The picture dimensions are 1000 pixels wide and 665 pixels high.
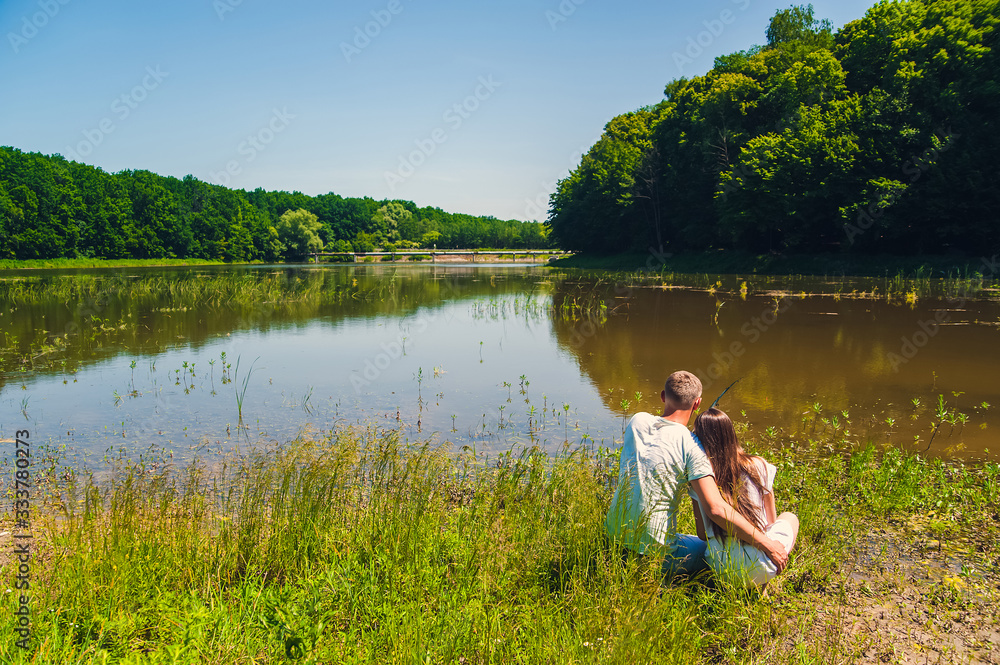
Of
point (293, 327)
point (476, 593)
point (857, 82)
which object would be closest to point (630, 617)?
point (476, 593)

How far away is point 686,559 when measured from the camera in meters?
3.51

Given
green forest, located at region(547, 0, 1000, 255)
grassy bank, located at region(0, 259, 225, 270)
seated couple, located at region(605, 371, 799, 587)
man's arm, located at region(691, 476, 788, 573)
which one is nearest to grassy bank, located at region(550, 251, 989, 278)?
green forest, located at region(547, 0, 1000, 255)

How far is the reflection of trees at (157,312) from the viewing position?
13.1 m

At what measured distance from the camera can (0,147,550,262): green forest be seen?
224ft

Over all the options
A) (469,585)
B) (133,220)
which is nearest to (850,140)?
(469,585)

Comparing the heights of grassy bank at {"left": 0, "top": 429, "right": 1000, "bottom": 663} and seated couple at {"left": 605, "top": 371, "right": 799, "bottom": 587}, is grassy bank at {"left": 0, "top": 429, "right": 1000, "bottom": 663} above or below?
below

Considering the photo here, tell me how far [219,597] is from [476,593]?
1339mm

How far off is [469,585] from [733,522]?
150cm

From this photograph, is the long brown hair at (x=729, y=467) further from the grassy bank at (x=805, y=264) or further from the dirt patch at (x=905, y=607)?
the grassy bank at (x=805, y=264)

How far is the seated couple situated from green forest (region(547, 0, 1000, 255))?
106ft

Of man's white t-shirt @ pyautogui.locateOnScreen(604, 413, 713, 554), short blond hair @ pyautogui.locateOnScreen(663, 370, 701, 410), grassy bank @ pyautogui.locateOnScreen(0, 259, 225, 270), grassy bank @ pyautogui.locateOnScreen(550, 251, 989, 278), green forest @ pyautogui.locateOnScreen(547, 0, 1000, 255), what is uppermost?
green forest @ pyautogui.locateOnScreen(547, 0, 1000, 255)

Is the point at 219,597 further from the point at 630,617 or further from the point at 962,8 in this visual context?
the point at 962,8

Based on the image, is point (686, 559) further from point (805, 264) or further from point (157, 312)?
point (805, 264)

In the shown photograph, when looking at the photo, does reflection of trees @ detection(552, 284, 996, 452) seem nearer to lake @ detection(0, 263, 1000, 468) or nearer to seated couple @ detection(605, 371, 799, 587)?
lake @ detection(0, 263, 1000, 468)
